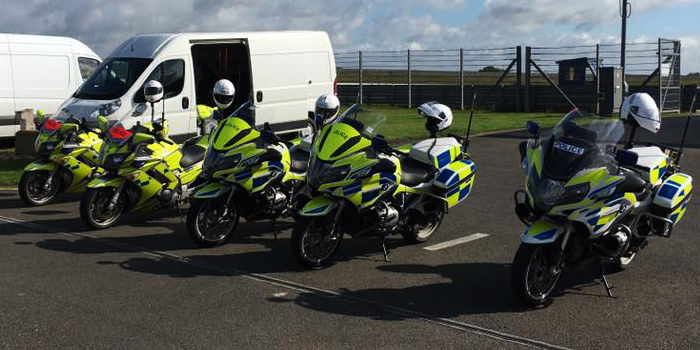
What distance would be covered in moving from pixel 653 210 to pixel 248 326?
3163mm

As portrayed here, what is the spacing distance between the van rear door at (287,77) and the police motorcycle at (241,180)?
602 cm

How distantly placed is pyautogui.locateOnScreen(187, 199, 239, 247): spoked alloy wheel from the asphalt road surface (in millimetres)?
145

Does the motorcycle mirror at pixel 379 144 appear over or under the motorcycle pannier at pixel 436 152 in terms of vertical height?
over

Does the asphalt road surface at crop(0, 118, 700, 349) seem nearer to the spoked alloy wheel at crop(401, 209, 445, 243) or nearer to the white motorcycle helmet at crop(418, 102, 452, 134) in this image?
the spoked alloy wheel at crop(401, 209, 445, 243)

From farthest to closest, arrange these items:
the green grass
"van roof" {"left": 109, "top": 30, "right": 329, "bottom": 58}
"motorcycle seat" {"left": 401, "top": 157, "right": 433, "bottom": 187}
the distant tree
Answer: the distant tree, the green grass, "van roof" {"left": 109, "top": 30, "right": 329, "bottom": 58}, "motorcycle seat" {"left": 401, "top": 157, "right": 433, "bottom": 187}

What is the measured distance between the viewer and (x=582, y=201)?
5391 mm

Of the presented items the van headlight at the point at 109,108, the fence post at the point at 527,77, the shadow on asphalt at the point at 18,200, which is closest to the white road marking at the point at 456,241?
the shadow on asphalt at the point at 18,200

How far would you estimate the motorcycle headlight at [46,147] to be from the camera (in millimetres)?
9609

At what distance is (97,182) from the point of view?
8203 millimetres

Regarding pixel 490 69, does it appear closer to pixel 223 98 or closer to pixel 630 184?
pixel 223 98

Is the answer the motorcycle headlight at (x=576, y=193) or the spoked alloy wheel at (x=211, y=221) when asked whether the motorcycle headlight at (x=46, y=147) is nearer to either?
the spoked alloy wheel at (x=211, y=221)

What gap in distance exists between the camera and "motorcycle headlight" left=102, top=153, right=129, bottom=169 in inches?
329

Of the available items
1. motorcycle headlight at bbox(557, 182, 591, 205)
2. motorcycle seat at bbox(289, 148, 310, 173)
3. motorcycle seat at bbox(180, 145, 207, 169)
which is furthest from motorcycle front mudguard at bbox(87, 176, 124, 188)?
motorcycle headlight at bbox(557, 182, 591, 205)

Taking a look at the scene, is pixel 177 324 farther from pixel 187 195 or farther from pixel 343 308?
pixel 187 195
